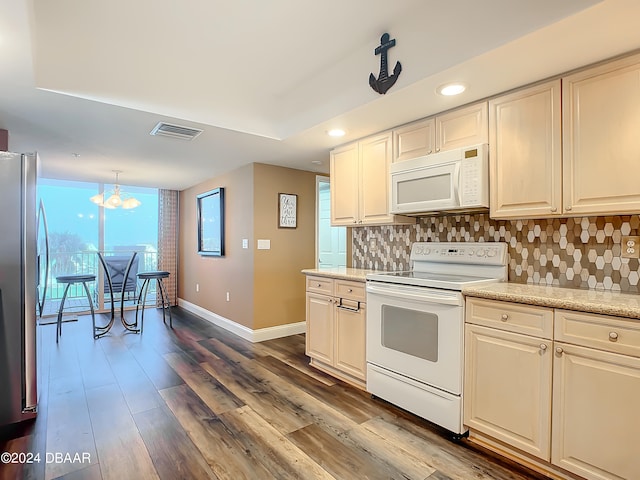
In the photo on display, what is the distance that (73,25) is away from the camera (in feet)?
6.55

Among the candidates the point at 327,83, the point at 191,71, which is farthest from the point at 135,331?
the point at 327,83

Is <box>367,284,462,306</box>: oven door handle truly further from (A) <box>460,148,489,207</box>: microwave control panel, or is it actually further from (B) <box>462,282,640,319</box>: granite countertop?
(A) <box>460,148,489,207</box>: microwave control panel

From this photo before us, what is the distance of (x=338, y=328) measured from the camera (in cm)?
294

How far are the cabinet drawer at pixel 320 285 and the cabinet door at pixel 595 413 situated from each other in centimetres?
174

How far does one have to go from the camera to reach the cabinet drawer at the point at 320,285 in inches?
119

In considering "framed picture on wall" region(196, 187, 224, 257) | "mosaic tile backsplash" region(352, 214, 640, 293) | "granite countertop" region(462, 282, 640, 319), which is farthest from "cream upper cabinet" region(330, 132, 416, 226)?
"framed picture on wall" region(196, 187, 224, 257)

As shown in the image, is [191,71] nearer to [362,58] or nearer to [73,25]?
[73,25]

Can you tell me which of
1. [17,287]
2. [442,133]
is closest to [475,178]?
[442,133]

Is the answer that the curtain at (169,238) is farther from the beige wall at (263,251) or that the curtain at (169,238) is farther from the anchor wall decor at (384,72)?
the anchor wall decor at (384,72)

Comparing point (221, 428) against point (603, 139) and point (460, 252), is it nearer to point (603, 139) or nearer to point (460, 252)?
point (460, 252)

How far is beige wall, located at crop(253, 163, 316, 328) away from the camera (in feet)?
13.6

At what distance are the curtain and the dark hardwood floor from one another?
292 cm

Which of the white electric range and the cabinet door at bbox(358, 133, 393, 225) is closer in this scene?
the white electric range

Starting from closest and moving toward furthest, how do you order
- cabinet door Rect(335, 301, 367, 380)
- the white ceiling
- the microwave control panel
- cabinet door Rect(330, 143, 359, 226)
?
the white ceiling, the microwave control panel, cabinet door Rect(335, 301, 367, 380), cabinet door Rect(330, 143, 359, 226)
